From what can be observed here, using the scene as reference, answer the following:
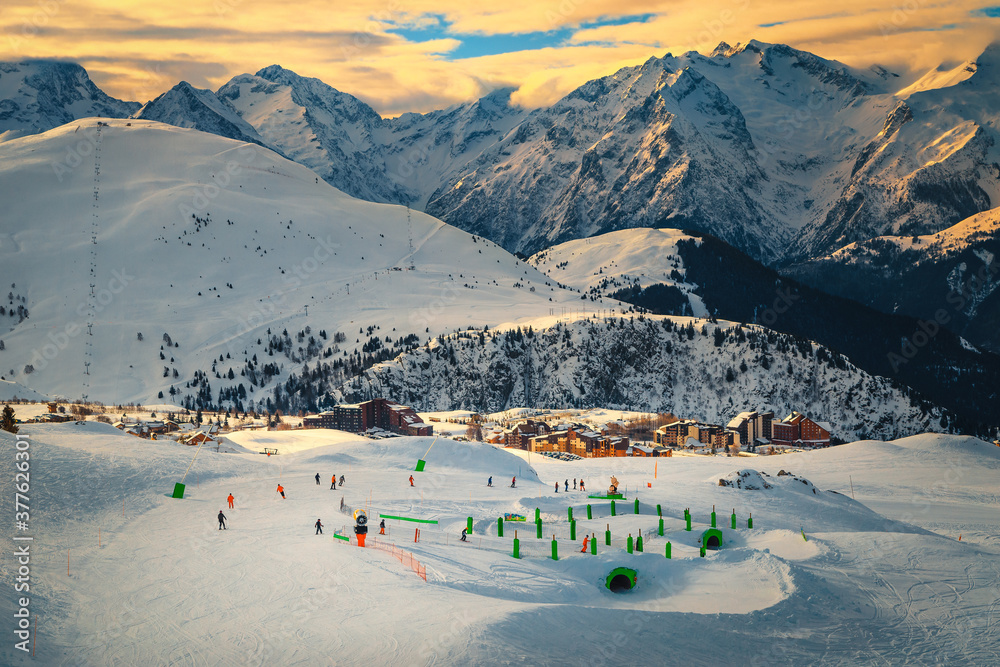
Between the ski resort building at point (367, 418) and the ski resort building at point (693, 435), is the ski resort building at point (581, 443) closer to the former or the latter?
the ski resort building at point (693, 435)

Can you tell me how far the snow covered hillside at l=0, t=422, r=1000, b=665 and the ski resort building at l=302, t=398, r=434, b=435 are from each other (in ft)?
203

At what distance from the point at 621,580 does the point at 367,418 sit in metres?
105

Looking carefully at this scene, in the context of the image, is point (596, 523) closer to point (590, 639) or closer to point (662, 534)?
point (662, 534)

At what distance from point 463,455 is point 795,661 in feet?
183

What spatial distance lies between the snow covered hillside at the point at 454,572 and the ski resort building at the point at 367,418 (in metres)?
61.9

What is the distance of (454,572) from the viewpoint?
56.4 metres

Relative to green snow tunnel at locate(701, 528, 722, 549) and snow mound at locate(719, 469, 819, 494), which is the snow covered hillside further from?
green snow tunnel at locate(701, 528, 722, 549)

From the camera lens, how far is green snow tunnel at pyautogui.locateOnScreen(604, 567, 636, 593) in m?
57.7

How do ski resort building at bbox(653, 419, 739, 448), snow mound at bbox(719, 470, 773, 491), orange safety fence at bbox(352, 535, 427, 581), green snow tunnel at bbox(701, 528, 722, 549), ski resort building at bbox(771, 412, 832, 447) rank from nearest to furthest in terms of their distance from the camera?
orange safety fence at bbox(352, 535, 427, 581) < green snow tunnel at bbox(701, 528, 722, 549) < snow mound at bbox(719, 470, 773, 491) < ski resort building at bbox(653, 419, 739, 448) < ski resort building at bbox(771, 412, 832, 447)

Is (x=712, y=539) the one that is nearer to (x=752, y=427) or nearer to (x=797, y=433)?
(x=752, y=427)

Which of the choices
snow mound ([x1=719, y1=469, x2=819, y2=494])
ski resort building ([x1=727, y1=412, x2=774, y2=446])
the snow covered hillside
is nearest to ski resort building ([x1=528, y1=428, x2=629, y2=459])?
ski resort building ([x1=727, y1=412, x2=774, y2=446])

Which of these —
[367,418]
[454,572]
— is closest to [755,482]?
[454,572]

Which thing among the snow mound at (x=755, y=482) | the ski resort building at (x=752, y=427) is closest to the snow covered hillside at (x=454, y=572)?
the snow mound at (x=755, y=482)

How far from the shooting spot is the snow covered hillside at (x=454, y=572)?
152 feet
